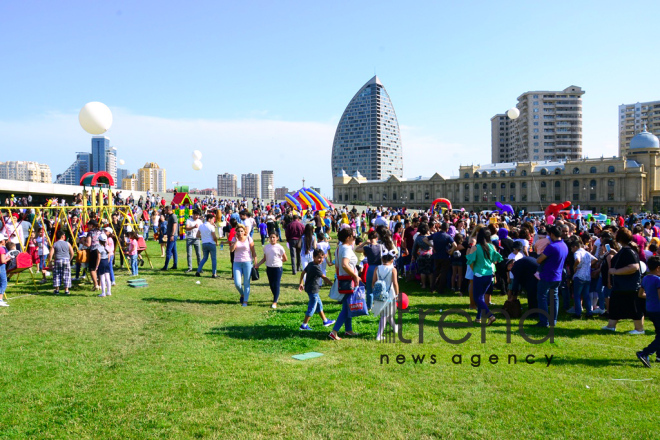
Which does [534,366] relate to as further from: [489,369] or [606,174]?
[606,174]

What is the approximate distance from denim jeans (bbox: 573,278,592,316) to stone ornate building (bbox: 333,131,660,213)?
3023 inches

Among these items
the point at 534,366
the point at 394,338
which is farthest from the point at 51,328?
the point at 534,366

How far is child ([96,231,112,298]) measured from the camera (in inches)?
397

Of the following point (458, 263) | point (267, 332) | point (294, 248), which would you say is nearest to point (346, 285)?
point (267, 332)

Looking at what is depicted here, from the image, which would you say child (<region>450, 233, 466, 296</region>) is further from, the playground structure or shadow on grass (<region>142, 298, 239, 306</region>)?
the playground structure

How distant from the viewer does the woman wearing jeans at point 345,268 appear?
7.05 metres

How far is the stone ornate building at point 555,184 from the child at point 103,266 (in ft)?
264

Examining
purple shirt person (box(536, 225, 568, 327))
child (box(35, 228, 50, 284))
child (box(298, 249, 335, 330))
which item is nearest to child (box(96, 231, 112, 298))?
child (box(35, 228, 50, 284))

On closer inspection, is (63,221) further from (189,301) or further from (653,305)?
(653,305)

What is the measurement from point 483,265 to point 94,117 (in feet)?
33.9

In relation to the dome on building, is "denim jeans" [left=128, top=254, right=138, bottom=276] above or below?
below

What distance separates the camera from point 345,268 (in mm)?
7035

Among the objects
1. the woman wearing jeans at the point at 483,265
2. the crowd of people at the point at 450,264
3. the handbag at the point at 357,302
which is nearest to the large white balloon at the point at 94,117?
the crowd of people at the point at 450,264

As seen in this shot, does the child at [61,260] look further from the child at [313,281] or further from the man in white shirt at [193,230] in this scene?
the child at [313,281]
